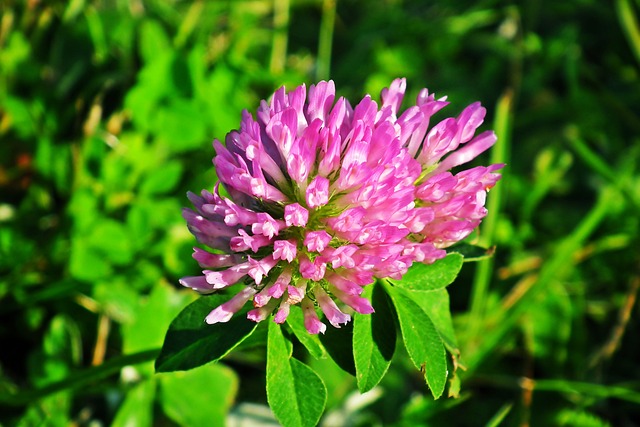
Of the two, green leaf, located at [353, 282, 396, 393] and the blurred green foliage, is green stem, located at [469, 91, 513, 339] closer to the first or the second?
the blurred green foliage

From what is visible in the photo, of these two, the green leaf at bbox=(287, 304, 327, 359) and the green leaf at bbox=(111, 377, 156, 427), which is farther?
the green leaf at bbox=(111, 377, 156, 427)

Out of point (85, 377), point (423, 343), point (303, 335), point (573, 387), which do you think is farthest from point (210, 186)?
point (573, 387)

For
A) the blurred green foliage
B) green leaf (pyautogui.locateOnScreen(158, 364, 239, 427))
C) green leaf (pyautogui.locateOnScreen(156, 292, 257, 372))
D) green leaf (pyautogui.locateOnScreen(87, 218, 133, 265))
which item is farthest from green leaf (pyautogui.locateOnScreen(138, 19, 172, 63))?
green leaf (pyautogui.locateOnScreen(156, 292, 257, 372))

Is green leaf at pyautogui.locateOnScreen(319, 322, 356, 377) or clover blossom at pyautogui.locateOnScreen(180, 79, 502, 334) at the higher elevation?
clover blossom at pyautogui.locateOnScreen(180, 79, 502, 334)

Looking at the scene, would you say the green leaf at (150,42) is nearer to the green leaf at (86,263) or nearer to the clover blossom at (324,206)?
the green leaf at (86,263)

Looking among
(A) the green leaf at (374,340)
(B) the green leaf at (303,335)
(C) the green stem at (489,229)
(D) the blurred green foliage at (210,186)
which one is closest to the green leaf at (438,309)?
(A) the green leaf at (374,340)

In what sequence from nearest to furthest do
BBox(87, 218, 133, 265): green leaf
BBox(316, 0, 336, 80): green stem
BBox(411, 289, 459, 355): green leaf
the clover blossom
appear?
1. the clover blossom
2. BBox(411, 289, 459, 355): green leaf
3. BBox(87, 218, 133, 265): green leaf
4. BBox(316, 0, 336, 80): green stem
